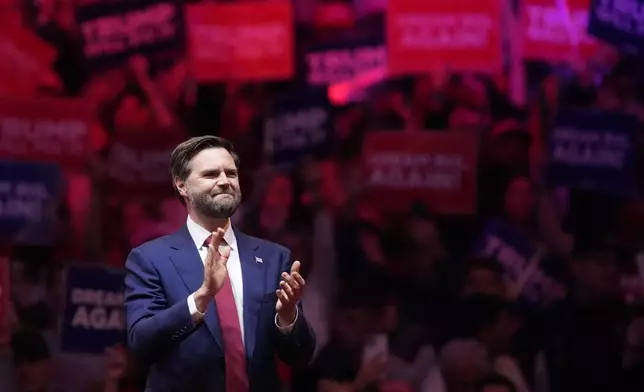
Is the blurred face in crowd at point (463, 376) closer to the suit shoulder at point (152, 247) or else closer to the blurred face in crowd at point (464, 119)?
the blurred face in crowd at point (464, 119)

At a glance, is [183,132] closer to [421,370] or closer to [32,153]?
[32,153]

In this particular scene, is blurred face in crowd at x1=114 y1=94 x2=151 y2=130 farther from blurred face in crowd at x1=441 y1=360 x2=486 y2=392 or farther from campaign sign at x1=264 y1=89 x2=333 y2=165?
blurred face in crowd at x1=441 y1=360 x2=486 y2=392

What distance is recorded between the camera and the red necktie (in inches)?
91.6

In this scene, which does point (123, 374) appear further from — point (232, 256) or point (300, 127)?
point (232, 256)

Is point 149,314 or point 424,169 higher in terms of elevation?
point 424,169

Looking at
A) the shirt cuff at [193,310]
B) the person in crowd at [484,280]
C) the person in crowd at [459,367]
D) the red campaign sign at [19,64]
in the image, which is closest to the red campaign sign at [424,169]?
the person in crowd at [484,280]

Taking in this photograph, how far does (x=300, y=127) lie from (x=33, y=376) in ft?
5.59

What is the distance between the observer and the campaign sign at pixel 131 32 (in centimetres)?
487

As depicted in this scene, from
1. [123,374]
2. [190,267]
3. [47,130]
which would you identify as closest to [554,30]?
[47,130]

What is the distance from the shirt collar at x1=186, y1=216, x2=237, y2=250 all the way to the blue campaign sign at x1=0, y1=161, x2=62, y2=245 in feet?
8.31

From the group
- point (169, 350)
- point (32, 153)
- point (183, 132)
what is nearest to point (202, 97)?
point (183, 132)

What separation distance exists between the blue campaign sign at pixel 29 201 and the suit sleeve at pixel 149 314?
253 centimetres

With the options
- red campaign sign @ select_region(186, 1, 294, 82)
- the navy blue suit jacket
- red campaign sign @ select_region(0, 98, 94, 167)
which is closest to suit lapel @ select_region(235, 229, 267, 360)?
the navy blue suit jacket

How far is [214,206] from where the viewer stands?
236cm
